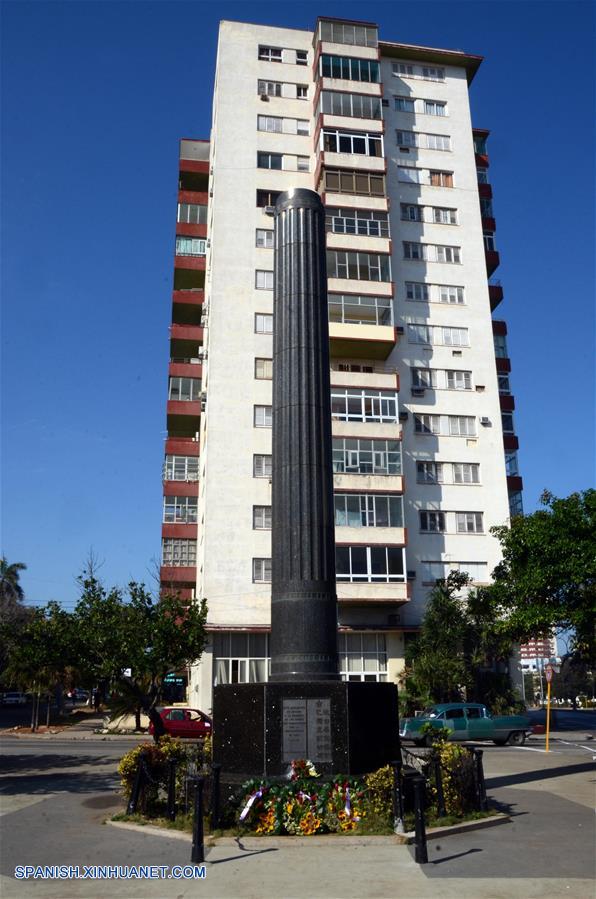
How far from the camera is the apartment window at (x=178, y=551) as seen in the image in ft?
146

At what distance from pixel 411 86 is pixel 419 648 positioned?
1395 inches

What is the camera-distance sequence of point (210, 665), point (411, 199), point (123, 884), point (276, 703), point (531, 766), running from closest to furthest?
1. point (123, 884)
2. point (276, 703)
3. point (531, 766)
4. point (210, 665)
5. point (411, 199)

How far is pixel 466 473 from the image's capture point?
4316 centimetres

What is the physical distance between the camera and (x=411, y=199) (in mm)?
47469

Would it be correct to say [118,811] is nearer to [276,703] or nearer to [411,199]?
[276,703]

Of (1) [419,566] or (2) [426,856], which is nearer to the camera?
(2) [426,856]

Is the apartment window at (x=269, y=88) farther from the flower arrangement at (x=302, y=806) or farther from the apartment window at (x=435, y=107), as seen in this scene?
the flower arrangement at (x=302, y=806)

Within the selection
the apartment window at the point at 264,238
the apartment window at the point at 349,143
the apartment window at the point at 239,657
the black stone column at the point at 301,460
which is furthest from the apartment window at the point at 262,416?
the black stone column at the point at 301,460

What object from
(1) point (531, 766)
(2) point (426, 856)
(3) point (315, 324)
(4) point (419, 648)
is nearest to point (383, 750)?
(2) point (426, 856)

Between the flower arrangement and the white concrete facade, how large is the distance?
2600 cm

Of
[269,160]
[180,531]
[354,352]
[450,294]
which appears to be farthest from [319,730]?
[269,160]

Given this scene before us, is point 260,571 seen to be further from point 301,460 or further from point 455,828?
point 455,828

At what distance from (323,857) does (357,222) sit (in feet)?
128

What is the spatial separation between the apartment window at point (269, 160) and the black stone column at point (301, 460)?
102ft
